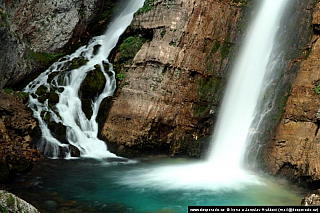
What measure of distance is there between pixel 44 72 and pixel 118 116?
4770 mm

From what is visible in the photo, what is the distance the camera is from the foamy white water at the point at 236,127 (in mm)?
10453

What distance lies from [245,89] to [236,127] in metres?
1.60

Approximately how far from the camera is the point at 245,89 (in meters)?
13.0

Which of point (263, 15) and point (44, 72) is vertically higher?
point (263, 15)

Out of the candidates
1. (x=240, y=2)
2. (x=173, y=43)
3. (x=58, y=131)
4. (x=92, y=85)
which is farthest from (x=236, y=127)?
(x=58, y=131)

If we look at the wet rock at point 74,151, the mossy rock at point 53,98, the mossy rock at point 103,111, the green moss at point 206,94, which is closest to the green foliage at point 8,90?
the mossy rock at point 53,98

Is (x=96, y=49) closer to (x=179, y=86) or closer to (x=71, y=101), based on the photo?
(x=71, y=101)

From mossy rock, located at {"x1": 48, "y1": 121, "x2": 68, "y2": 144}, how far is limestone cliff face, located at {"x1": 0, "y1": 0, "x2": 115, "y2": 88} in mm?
3291

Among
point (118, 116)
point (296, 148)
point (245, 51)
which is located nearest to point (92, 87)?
point (118, 116)

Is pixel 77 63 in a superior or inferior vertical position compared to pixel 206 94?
superior

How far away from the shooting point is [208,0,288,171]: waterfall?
477 inches

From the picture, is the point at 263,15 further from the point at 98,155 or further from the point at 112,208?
the point at 112,208

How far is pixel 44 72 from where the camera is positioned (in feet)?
53.3

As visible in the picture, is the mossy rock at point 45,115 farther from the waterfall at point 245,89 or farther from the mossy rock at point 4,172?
the waterfall at point 245,89
